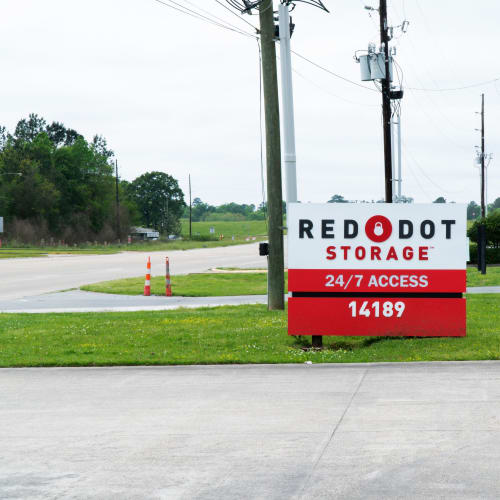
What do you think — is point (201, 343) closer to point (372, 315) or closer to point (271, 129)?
point (372, 315)

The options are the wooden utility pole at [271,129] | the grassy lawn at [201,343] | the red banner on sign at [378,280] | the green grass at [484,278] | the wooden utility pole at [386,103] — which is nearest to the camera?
the grassy lawn at [201,343]

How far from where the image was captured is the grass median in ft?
77.7

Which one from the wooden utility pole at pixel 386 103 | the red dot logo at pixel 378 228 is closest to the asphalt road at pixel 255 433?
the red dot logo at pixel 378 228

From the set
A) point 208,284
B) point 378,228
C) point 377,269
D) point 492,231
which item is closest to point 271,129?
point 378,228

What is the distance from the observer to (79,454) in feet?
19.9

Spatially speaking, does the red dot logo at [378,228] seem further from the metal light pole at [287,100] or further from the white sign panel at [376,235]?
the metal light pole at [287,100]

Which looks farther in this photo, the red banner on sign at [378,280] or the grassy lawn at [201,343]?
the red banner on sign at [378,280]

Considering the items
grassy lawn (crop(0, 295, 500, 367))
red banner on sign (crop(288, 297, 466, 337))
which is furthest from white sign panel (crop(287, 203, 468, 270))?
grassy lawn (crop(0, 295, 500, 367))

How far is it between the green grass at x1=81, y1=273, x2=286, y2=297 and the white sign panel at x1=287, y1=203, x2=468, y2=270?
38.2 feet

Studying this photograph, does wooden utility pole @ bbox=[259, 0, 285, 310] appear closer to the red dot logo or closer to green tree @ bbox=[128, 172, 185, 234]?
the red dot logo

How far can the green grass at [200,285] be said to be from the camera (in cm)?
2353

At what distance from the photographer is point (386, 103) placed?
108ft

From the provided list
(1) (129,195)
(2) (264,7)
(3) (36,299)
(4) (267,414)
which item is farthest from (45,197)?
(4) (267,414)

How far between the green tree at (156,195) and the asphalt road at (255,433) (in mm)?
135126
